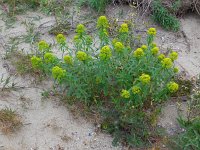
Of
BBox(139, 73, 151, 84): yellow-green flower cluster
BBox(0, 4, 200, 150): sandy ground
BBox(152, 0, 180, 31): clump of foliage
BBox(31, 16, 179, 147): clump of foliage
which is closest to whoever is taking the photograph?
BBox(139, 73, 151, 84): yellow-green flower cluster

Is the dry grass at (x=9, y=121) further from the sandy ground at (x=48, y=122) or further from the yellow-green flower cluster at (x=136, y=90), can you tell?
the yellow-green flower cluster at (x=136, y=90)

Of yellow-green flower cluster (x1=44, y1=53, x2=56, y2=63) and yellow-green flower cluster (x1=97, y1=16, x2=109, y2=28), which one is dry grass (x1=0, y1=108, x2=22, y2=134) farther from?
yellow-green flower cluster (x1=97, y1=16, x2=109, y2=28)

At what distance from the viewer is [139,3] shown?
480 centimetres

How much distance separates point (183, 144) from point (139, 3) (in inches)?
79.0

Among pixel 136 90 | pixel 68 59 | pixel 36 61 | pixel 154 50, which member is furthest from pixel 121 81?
pixel 36 61

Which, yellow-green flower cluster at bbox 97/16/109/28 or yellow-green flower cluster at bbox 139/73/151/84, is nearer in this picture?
yellow-green flower cluster at bbox 139/73/151/84

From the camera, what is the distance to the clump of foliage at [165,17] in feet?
15.4

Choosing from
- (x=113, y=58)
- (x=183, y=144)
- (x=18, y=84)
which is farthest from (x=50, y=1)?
(x=183, y=144)

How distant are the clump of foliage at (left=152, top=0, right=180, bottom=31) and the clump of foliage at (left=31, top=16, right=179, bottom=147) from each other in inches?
45.7

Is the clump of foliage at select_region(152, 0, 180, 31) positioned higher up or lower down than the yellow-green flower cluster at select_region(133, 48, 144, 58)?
lower down

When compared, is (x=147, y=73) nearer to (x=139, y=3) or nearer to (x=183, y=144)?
(x=183, y=144)

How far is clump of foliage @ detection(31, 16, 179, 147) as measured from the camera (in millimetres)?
3408

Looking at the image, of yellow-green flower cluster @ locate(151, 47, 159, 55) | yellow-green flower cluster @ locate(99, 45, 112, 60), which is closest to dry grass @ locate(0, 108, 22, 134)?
yellow-green flower cluster @ locate(99, 45, 112, 60)

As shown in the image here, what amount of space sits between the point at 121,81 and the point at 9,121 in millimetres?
1010
